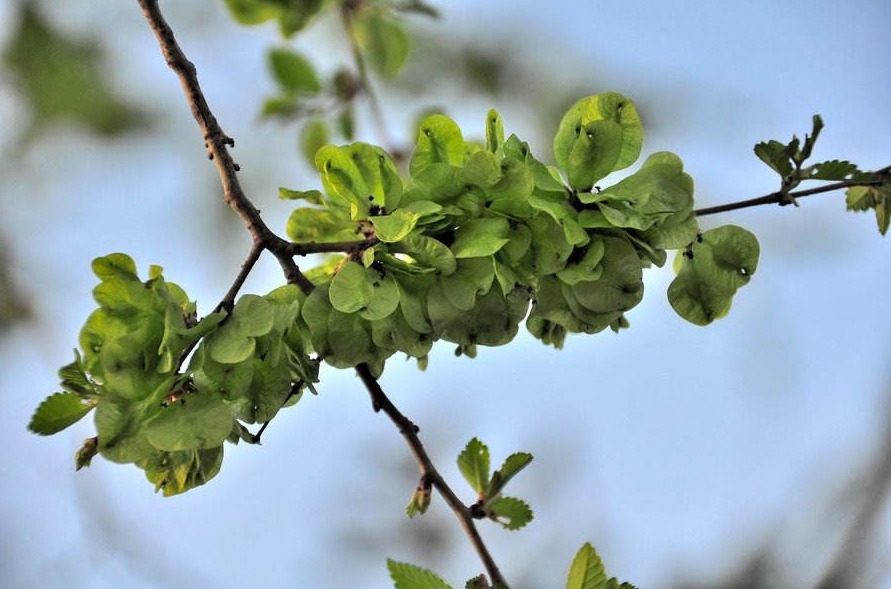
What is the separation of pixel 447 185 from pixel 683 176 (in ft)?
0.31

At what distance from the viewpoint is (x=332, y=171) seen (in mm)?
356

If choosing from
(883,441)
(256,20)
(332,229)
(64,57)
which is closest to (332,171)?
(332,229)

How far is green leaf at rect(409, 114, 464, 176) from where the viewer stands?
1.17ft

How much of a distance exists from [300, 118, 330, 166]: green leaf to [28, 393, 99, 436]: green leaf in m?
0.45

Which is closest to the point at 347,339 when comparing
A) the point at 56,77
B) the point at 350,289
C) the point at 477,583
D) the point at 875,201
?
the point at 350,289

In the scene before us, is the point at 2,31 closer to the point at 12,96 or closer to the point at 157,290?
the point at 12,96

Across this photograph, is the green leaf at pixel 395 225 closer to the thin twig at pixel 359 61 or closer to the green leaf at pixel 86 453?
the green leaf at pixel 86 453

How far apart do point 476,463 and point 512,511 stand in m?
0.03

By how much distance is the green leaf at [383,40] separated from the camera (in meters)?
0.75

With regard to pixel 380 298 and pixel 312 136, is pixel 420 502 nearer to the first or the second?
pixel 380 298

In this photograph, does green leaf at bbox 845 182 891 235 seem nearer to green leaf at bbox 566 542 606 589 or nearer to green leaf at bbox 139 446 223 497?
green leaf at bbox 566 542 606 589

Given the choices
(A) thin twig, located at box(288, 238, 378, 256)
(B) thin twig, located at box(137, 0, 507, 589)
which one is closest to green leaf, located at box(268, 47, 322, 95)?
(B) thin twig, located at box(137, 0, 507, 589)

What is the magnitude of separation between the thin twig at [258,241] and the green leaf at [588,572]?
0.10 feet

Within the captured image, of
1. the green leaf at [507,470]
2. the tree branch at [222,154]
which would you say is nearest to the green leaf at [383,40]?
the tree branch at [222,154]
